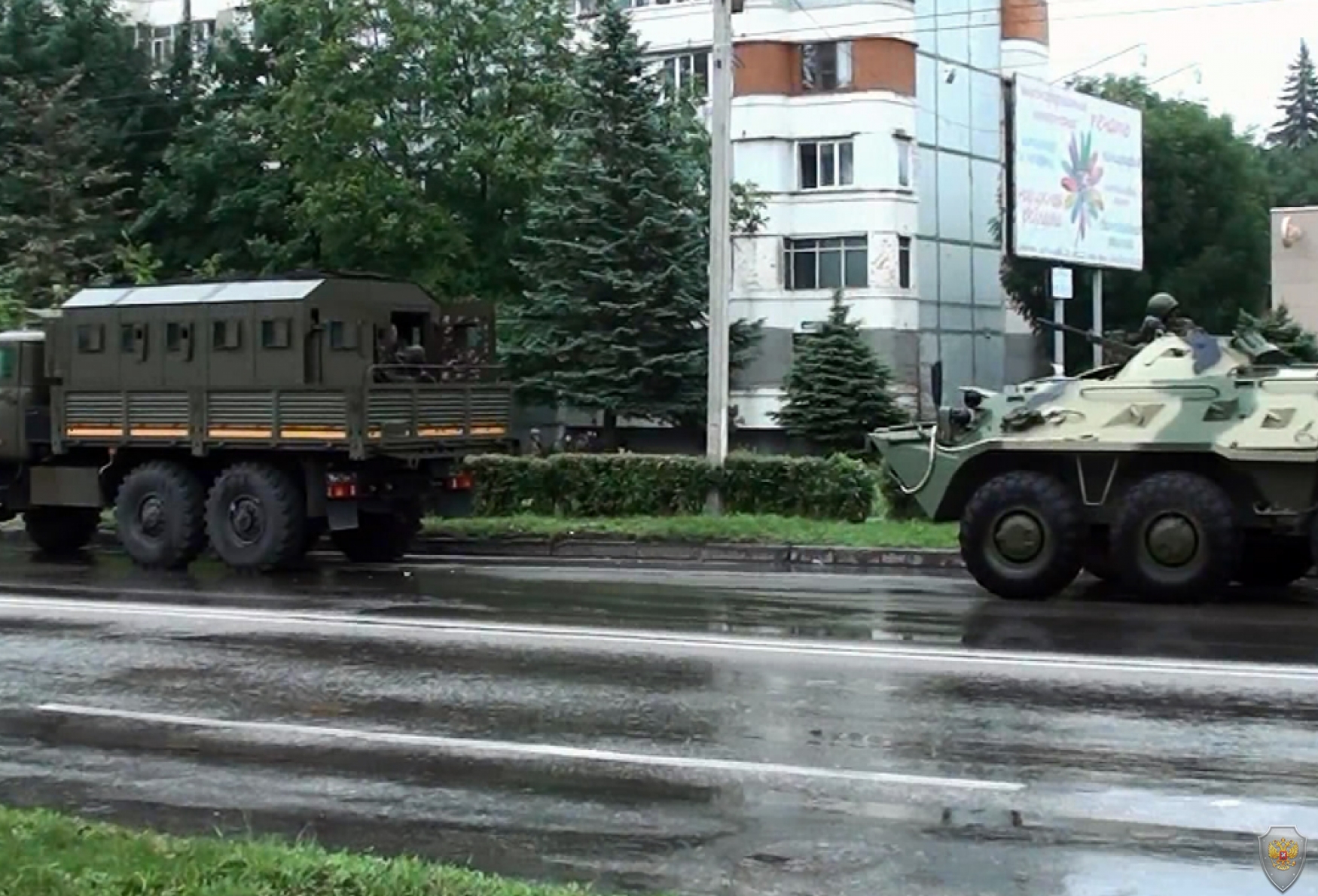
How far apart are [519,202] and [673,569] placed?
18.8 meters

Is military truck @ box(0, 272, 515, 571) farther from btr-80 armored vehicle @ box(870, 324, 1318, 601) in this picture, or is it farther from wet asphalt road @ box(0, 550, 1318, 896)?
btr-80 armored vehicle @ box(870, 324, 1318, 601)

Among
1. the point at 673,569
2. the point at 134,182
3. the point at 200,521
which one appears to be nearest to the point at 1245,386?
the point at 673,569

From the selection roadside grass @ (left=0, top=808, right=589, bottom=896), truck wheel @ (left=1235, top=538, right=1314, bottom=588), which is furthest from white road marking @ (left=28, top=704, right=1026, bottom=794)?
truck wheel @ (left=1235, top=538, right=1314, bottom=588)

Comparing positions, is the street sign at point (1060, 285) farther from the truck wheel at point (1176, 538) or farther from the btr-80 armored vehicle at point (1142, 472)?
the truck wheel at point (1176, 538)

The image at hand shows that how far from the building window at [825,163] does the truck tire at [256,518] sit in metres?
28.2

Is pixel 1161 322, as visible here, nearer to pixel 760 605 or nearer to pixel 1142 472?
pixel 1142 472

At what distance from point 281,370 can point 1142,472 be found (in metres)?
8.50

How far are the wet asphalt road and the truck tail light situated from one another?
3.62 m

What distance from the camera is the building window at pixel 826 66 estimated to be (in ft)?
146

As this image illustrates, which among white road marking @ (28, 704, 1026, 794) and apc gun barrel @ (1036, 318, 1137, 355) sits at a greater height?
apc gun barrel @ (1036, 318, 1137, 355)

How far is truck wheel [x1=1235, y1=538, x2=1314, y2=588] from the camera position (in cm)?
1556

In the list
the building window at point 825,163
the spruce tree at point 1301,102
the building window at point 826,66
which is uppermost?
the spruce tree at point 1301,102

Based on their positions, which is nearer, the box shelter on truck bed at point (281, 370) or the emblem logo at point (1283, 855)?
the emblem logo at point (1283, 855)

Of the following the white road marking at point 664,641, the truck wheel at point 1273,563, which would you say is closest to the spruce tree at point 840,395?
the truck wheel at point 1273,563
